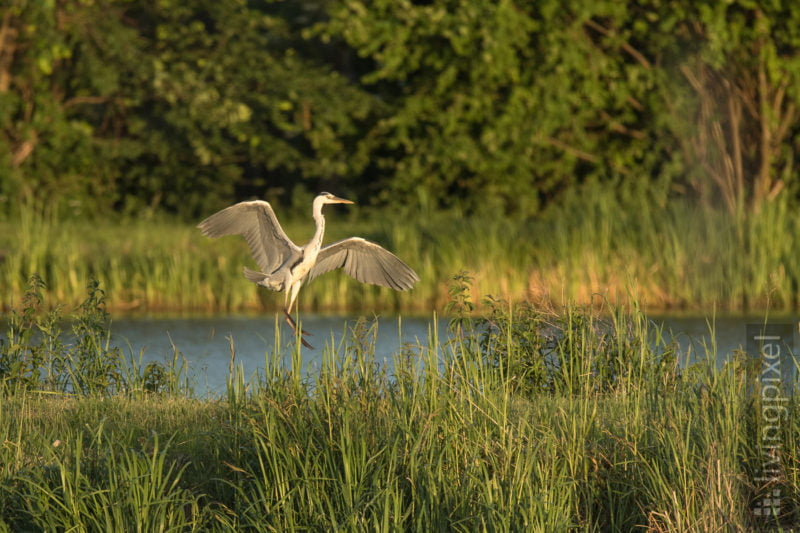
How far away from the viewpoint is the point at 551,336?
661cm

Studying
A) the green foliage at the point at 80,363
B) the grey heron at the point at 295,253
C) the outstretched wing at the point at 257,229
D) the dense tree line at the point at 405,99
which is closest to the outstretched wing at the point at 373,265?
the grey heron at the point at 295,253

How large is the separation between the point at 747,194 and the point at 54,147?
31.9ft

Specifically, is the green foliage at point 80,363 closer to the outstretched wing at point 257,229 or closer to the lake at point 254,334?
the outstretched wing at point 257,229

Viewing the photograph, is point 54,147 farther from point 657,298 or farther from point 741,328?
point 741,328

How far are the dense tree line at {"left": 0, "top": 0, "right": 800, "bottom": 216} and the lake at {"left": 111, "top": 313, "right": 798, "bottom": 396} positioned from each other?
446 centimetres

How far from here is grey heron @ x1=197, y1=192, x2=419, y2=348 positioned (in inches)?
293

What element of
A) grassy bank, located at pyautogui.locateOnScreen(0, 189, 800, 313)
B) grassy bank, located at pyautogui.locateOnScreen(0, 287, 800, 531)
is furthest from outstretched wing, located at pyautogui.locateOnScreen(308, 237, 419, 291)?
grassy bank, located at pyautogui.locateOnScreen(0, 189, 800, 313)

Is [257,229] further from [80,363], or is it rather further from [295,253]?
[80,363]

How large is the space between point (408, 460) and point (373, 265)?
9.11 feet

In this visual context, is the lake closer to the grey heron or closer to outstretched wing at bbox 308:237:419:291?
the grey heron

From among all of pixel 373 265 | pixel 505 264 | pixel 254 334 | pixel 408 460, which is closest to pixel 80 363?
pixel 373 265

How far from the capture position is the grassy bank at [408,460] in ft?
15.0

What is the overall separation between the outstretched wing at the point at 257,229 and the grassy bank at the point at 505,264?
13.6 feet

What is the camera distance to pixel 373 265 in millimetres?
7477
